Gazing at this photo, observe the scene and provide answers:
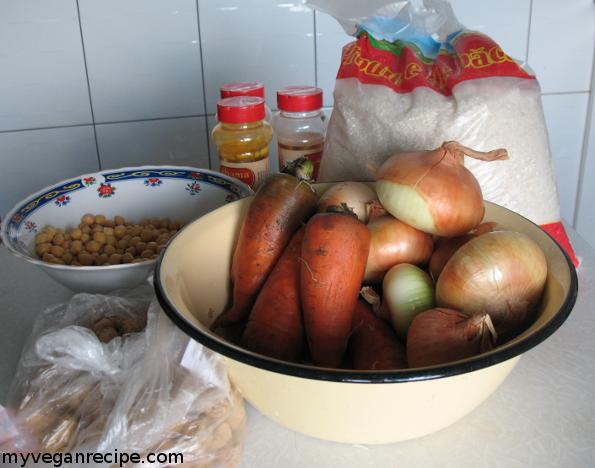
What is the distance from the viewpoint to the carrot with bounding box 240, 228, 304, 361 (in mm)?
568

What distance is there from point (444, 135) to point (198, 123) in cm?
61

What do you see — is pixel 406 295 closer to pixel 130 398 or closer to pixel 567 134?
pixel 130 398

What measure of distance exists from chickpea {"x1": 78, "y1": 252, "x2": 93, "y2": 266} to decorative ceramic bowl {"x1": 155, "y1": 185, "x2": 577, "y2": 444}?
24 centimetres

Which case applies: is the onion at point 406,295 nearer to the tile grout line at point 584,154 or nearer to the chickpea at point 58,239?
the chickpea at point 58,239

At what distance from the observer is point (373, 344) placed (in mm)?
564

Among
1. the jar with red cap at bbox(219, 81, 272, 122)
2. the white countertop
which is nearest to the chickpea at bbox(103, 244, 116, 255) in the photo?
the white countertop

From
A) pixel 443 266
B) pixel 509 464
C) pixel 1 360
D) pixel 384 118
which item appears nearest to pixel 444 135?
pixel 384 118

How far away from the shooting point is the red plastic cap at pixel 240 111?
80cm

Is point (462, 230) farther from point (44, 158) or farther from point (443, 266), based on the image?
point (44, 158)

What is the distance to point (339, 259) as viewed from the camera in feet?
1.86

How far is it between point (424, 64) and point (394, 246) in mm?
292

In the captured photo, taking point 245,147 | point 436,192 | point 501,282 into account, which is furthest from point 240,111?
point 501,282

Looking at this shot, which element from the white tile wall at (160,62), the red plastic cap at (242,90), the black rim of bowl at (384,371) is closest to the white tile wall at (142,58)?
the white tile wall at (160,62)

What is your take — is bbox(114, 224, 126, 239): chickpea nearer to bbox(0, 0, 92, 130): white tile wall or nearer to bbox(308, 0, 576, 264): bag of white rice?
bbox(308, 0, 576, 264): bag of white rice
